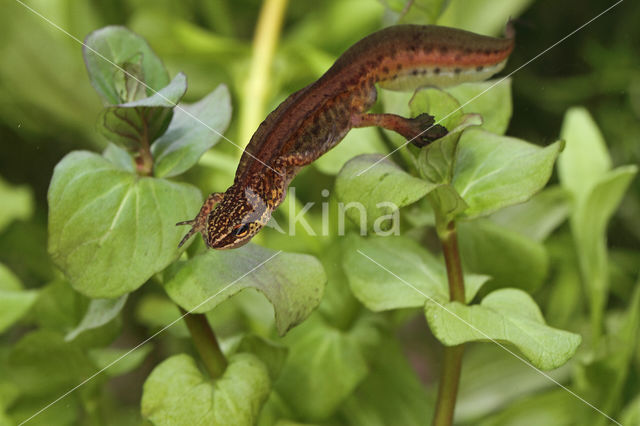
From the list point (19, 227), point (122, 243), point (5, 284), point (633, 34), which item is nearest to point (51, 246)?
point (122, 243)

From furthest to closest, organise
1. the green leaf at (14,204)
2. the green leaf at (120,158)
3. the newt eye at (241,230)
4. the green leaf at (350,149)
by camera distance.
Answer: the green leaf at (14,204), the green leaf at (350,149), the green leaf at (120,158), the newt eye at (241,230)

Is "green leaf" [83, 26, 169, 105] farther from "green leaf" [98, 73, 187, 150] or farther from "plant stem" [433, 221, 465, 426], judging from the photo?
"plant stem" [433, 221, 465, 426]

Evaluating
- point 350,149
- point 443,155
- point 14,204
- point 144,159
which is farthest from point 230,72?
point 443,155

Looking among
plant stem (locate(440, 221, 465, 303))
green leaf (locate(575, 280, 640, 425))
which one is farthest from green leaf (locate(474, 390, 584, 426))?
plant stem (locate(440, 221, 465, 303))

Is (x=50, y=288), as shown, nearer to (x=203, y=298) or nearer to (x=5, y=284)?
(x=5, y=284)

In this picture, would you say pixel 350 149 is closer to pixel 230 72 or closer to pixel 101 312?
pixel 101 312

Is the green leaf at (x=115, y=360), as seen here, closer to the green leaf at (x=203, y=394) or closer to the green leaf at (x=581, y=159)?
the green leaf at (x=203, y=394)

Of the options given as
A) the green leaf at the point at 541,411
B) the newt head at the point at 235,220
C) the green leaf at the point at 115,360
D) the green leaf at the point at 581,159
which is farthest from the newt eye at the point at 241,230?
the green leaf at the point at 581,159
